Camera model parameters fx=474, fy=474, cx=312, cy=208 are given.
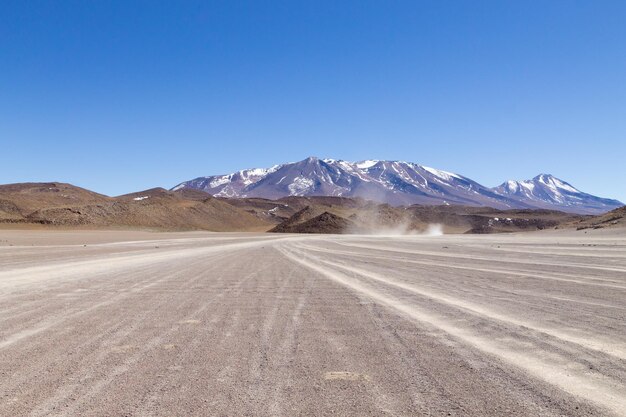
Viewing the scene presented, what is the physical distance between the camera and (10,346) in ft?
18.5

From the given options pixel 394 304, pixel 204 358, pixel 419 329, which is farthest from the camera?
pixel 394 304

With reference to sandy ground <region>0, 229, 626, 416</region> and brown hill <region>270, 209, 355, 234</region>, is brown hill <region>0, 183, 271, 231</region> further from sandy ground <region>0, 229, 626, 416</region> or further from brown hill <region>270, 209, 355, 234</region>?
sandy ground <region>0, 229, 626, 416</region>

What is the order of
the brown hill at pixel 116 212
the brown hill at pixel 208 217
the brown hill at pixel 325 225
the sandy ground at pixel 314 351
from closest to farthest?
the sandy ground at pixel 314 351 → the brown hill at pixel 116 212 → the brown hill at pixel 208 217 → the brown hill at pixel 325 225

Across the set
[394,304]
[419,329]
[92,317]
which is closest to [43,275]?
[92,317]

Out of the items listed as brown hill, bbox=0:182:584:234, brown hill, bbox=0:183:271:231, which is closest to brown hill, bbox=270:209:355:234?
brown hill, bbox=0:182:584:234

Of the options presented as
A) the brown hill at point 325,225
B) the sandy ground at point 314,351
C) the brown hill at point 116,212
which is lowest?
the sandy ground at point 314,351

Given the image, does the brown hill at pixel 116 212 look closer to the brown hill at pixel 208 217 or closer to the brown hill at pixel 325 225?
the brown hill at pixel 208 217

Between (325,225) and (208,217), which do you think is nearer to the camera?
(325,225)

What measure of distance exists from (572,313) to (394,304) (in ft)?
9.36

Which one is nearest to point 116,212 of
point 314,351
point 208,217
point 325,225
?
point 208,217

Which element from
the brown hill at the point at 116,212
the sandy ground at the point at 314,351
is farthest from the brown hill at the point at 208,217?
the sandy ground at the point at 314,351

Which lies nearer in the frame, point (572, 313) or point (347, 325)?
point (347, 325)

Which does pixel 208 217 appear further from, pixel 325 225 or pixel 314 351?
pixel 314 351

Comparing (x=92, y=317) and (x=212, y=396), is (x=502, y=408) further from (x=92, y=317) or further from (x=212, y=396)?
(x=92, y=317)
